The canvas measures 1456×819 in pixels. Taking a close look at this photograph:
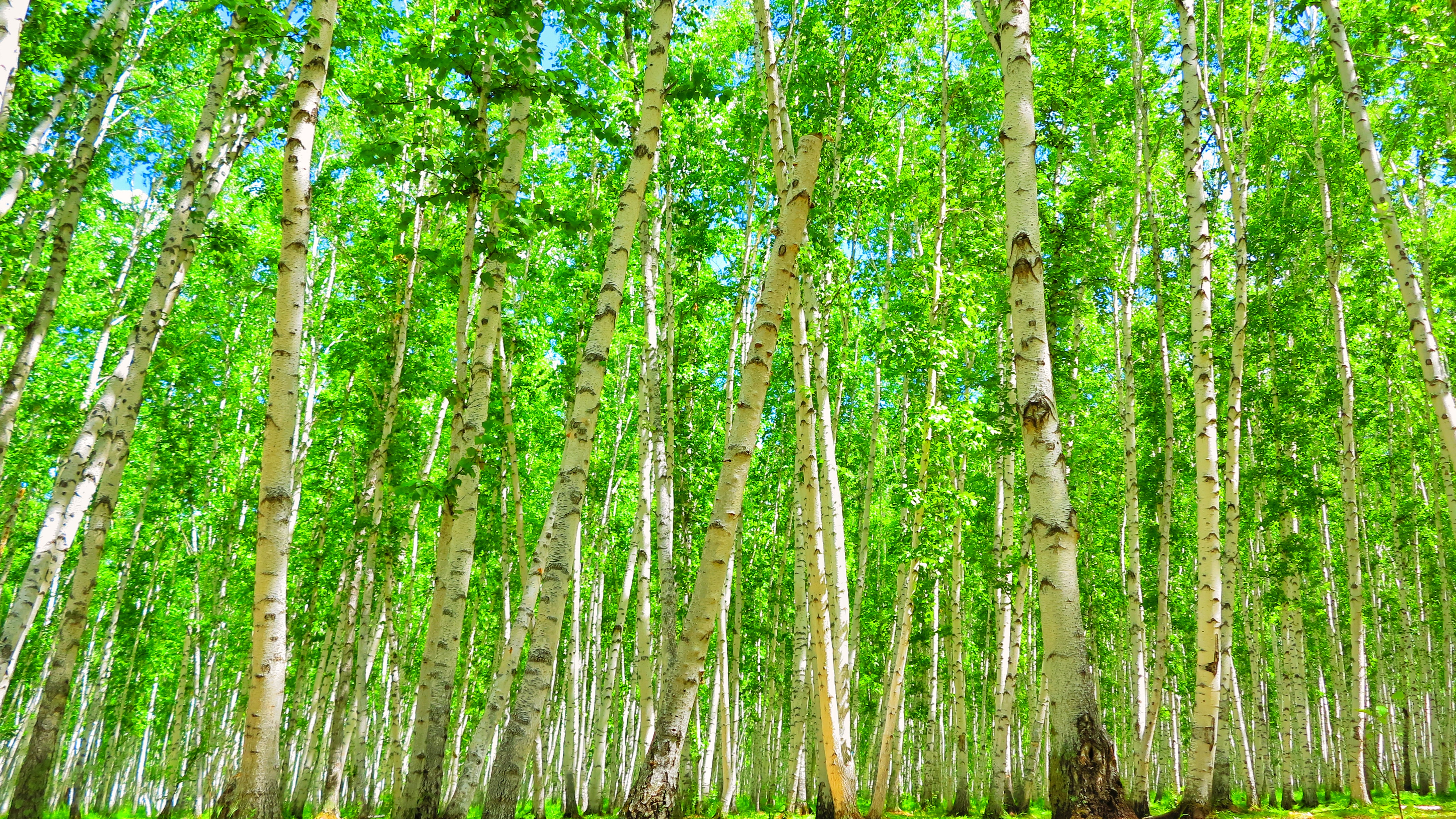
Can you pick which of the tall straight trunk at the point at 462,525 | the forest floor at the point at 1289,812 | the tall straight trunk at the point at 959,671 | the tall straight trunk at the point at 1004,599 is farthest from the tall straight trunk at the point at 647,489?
the tall straight trunk at the point at 1004,599

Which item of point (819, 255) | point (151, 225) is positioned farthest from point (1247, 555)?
point (151, 225)

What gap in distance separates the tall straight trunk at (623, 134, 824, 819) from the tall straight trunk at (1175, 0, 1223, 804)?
5.34 metres

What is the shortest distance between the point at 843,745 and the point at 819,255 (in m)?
5.13

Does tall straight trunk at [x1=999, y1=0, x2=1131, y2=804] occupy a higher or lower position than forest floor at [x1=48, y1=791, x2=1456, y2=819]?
higher

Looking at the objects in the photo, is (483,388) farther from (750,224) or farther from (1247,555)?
(1247,555)

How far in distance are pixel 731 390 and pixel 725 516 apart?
979 centimetres

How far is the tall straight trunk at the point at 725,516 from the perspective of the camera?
416cm

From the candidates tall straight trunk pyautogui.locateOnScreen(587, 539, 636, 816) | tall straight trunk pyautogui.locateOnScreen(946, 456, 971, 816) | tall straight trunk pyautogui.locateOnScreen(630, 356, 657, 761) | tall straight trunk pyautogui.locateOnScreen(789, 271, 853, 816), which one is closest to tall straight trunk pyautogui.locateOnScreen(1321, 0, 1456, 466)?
tall straight trunk pyautogui.locateOnScreen(946, 456, 971, 816)

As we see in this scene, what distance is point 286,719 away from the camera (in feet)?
67.3

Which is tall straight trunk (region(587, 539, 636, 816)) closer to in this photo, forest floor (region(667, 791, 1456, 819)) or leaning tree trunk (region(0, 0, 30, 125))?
forest floor (region(667, 791, 1456, 819))

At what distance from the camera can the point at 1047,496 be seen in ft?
13.5

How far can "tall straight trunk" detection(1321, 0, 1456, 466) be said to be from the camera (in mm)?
7414

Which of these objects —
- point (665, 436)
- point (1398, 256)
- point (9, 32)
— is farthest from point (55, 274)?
point (1398, 256)

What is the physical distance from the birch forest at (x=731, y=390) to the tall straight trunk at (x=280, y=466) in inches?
1.3
